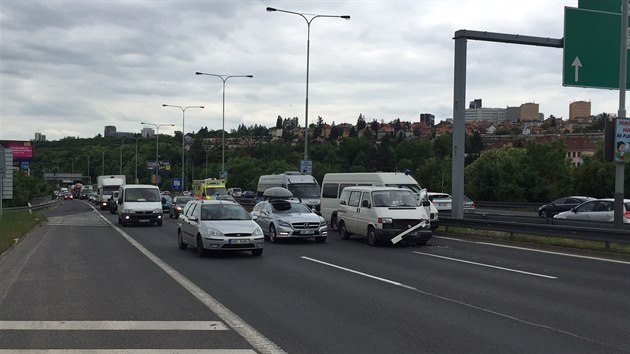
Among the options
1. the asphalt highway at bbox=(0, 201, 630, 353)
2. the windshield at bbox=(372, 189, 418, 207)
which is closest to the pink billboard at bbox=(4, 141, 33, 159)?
the asphalt highway at bbox=(0, 201, 630, 353)

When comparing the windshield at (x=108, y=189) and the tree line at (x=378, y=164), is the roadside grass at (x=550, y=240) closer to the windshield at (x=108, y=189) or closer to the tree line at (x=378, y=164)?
the tree line at (x=378, y=164)

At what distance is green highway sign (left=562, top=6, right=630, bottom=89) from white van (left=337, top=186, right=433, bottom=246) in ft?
19.8

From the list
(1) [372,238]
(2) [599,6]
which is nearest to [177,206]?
(1) [372,238]

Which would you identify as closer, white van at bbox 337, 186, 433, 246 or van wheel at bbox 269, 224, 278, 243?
white van at bbox 337, 186, 433, 246

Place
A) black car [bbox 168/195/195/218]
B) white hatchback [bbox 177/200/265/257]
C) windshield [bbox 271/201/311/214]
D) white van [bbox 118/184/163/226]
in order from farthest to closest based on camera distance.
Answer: black car [bbox 168/195/195/218] < white van [bbox 118/184/163/226] < windshield [bbox 271/201/311/214] < white hatchback [bbox 177/200/265/257]

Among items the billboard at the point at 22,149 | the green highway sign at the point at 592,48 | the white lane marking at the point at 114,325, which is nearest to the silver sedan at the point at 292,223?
the green highway sign at the point at 592,48

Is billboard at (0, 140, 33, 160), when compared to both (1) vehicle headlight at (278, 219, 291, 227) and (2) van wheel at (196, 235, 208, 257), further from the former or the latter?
(2) van wheel at (196, 235, 208, 257)

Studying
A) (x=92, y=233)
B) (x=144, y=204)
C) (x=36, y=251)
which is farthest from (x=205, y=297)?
(x=144, y=204)

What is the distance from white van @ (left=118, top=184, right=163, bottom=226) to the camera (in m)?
30.1

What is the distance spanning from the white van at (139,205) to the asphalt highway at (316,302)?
42.9 feet

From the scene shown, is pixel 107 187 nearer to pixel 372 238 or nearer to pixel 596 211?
pixel 372 238

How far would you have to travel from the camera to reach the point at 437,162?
8862 cm

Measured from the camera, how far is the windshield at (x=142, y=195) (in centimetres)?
3097

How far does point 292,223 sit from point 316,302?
34.2ft
